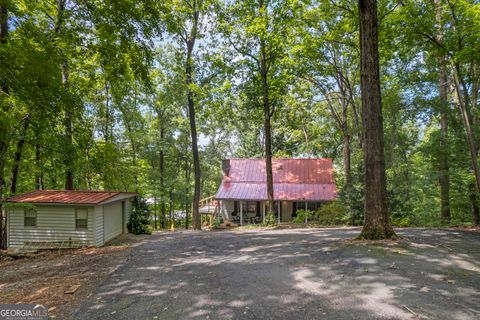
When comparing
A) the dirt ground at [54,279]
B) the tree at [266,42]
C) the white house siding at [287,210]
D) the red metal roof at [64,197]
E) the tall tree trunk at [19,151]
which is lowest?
the white house siding at [287,210]

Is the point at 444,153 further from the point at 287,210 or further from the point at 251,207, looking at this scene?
the point at 251,207

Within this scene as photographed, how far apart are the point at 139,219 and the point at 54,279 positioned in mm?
9450

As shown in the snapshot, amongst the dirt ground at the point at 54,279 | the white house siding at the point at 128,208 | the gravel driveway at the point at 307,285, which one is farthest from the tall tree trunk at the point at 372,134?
the white house siding at the point at 128,208

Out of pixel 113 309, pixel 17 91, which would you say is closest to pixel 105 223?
pixel 17 91

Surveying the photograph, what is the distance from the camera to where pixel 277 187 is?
2186cm

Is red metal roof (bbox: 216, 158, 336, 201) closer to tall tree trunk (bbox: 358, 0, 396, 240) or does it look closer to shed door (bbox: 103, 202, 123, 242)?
shed door (bbox: 103, 202, 123, 242)

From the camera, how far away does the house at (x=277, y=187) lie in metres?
20.8

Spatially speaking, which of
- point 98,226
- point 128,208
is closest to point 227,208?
point 128,208

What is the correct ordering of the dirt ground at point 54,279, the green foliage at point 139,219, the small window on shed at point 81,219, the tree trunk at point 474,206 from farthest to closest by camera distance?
the green foliage at point 139,219 < the tree trunk at point 474,206 < the small window on shed at point 81,219 < the dirt ground at point 54,279

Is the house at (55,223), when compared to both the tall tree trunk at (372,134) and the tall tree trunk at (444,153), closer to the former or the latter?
the tall tree trunk at (372,134)

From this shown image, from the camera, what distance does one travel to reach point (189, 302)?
164 inches

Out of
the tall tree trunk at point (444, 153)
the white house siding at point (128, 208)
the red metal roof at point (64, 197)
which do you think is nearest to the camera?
the red metal roof at point (64, 197)

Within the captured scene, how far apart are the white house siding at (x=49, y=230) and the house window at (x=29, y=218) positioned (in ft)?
0.37

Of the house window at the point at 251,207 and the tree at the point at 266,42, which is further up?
the tree at the point at 266,42
